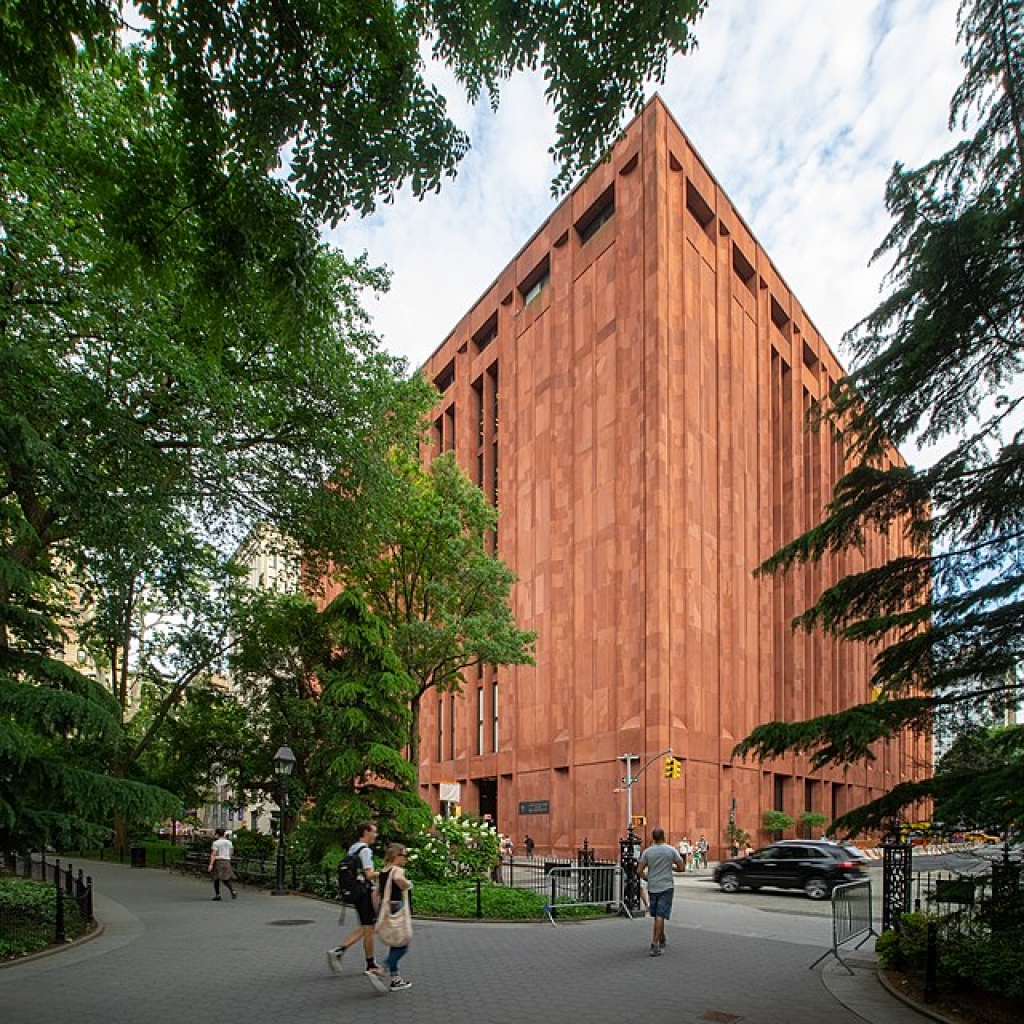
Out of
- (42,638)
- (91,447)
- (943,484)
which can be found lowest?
(42,638)

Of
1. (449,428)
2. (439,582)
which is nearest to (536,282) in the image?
(449,428)

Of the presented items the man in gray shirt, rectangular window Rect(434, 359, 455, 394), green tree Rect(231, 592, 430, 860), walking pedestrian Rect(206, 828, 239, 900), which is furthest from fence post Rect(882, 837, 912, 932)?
rectangular window Rect(434, 359, 455, 394)

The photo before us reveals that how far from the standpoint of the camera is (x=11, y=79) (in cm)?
670

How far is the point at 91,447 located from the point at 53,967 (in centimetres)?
854

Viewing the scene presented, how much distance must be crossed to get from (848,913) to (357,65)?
12.0 meters

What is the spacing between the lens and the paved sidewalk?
361 inches

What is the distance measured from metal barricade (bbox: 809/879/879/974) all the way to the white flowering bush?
9.26m

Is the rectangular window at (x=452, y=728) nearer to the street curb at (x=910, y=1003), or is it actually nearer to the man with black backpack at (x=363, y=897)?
the man with black backpack at (x=363, y=897)

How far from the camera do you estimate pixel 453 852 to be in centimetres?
2097

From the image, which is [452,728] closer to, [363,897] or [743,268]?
[743,268]

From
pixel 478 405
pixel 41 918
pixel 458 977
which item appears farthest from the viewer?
pixel 478 405

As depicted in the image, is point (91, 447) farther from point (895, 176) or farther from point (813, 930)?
point (813, 930)

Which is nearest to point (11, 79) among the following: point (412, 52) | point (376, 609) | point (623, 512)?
point (412, 52)

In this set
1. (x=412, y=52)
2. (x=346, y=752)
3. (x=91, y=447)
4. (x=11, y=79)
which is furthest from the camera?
(x=346, y=752)
